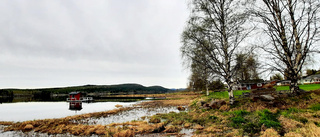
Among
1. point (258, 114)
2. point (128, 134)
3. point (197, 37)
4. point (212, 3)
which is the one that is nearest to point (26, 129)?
point (128, 134)

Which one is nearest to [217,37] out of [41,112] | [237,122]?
[237,122]

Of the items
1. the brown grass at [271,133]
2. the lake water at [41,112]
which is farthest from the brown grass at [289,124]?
the lake water at [41,112]

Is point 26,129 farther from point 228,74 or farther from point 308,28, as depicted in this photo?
point 308,28

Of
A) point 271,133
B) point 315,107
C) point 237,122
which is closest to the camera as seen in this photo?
point 271,133

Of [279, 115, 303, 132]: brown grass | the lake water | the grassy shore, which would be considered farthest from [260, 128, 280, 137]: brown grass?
the lake water

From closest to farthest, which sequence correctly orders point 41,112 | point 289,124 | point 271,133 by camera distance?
point 271,133 < point 289,124 < point 41,112

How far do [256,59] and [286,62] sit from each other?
206 cm

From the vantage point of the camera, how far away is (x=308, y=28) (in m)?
11.0

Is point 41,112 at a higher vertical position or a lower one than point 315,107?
lower

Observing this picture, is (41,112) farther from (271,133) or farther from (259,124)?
(271,133)

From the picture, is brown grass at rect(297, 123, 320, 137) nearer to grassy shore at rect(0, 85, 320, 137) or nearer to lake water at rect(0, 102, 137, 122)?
grassy shore at rect(0, 85, 320, 137)

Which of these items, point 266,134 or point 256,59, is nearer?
point 266,134

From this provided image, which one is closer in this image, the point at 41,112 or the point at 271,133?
the point at 271,133

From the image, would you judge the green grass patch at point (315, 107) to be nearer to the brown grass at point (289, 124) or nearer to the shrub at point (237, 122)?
the brown grass at point (289, 124)
